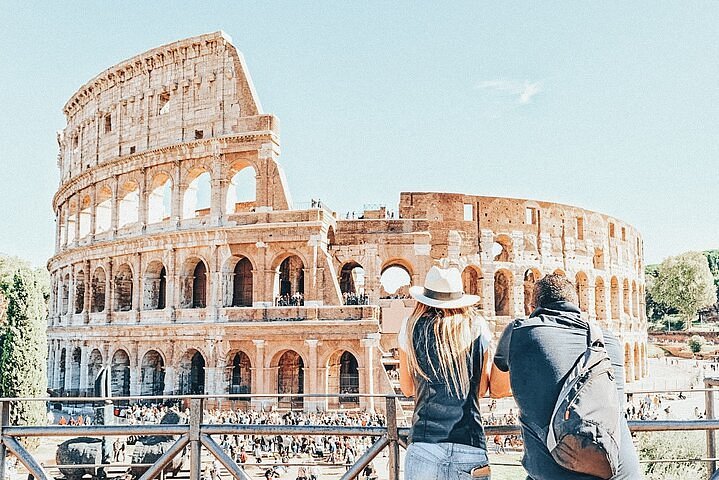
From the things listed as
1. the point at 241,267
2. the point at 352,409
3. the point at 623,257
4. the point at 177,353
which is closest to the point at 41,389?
the point at 177,353

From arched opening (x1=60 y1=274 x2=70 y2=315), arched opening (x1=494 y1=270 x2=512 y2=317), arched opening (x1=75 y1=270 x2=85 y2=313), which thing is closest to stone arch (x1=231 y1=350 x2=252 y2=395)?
arched opening (x1=75 y1=270 x2=85 y2=313)

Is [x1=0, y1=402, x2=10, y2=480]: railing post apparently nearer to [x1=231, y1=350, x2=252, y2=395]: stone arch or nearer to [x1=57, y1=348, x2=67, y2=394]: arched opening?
[x1=231, y1=350, x2=252, y2=395]: stone arch

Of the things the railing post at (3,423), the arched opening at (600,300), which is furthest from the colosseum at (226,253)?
the railing post at (3,423)

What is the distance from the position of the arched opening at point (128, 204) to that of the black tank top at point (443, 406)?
26.0 meters

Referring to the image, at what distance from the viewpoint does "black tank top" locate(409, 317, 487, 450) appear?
284 centimetres

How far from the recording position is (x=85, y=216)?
30844 millimetres

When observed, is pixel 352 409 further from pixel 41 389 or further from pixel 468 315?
pixel 468 315

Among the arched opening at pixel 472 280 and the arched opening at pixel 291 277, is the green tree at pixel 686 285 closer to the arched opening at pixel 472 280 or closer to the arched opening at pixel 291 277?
the arched opening at pixel 472 280

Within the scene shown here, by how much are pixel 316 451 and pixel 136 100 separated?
18624 millimetres

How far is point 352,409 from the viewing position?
2162cm

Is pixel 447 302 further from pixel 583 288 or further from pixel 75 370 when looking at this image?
pixel 583 288

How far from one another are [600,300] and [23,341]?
91.9ft

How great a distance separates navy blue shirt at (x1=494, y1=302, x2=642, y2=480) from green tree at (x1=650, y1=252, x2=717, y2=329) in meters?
65.3

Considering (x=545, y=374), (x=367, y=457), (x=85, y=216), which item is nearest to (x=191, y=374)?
(x=85, y=216)
